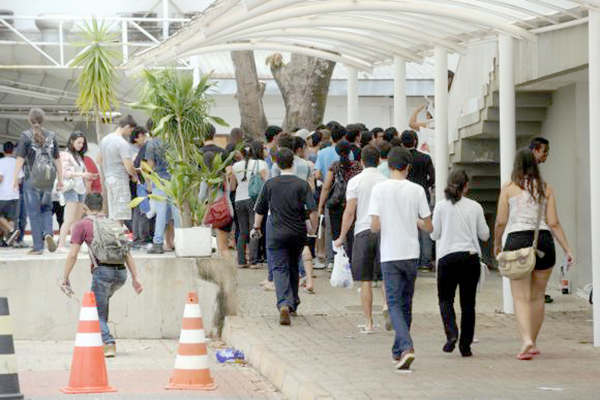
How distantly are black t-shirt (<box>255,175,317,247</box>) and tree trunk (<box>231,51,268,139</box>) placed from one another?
383 inches

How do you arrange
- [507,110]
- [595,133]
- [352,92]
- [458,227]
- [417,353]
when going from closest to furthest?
[458,227] < [417,353] < [595,133] < [507,110] < [352,92]

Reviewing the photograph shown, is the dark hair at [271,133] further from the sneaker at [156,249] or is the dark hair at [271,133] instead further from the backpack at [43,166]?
the backpack at [43,166]

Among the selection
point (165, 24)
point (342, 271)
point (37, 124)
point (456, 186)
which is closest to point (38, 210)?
point (37, 124)

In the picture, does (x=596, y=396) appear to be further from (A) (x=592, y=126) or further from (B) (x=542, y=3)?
(B) (x=542, y=3)

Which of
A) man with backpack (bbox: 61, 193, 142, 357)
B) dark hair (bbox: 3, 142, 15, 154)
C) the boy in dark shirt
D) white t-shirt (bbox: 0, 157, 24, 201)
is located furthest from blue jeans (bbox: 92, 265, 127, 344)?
dark hair (bbox: 3, 142, 15, 154)

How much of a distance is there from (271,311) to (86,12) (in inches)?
724

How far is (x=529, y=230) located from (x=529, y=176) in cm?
46

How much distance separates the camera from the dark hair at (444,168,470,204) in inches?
444

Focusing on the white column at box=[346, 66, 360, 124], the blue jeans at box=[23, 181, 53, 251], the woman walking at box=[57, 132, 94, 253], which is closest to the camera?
the blue jeans at box=[23, 181, 53, 251]

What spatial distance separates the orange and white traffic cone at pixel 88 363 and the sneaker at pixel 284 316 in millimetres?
3195

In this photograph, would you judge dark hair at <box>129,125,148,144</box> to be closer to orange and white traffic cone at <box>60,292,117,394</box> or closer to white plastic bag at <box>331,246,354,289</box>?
white plastic bag at <box>331,246,354,289</box>

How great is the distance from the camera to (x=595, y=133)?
11.5 metres

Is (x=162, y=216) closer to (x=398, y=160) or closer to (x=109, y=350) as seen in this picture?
(x=109, y=350)

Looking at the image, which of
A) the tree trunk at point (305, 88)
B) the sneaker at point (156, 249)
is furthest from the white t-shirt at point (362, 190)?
the tree trunk at point (305, 88)
